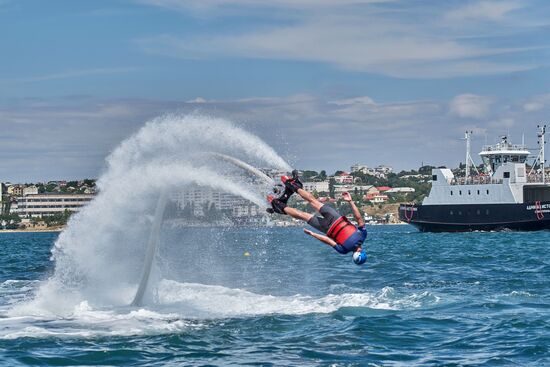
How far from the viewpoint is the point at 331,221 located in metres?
23.9

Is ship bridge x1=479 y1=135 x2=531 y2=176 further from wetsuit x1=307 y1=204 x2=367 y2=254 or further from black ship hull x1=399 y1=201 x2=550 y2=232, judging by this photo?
wetsuit x1=307 y1=204 x2=367 y2=254

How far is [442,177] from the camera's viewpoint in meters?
105

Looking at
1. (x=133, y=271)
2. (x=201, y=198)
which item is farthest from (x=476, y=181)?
(x=133, y=271)

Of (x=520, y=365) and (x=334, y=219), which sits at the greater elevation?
(x=334, y=219)

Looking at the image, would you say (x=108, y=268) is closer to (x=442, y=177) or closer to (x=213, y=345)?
(x=213, y=345)

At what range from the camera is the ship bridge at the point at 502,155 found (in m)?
105

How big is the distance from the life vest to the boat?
75.0 m

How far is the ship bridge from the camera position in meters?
105

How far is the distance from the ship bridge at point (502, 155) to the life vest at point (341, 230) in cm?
8434

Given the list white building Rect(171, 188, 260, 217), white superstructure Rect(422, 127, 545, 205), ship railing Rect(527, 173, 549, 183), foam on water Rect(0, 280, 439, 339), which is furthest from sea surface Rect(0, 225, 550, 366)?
ship railing Rect(527, 173, 549, 183)

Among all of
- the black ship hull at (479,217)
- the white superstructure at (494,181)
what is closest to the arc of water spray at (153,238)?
the black ship hull at (479,217)

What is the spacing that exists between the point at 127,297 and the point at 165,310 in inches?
122

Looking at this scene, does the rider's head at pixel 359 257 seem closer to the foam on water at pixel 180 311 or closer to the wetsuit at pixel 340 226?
the wetsuit at pixel 340 226

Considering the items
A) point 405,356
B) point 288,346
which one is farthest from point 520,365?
point 288,346
